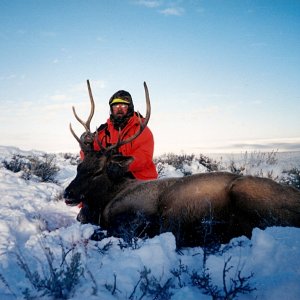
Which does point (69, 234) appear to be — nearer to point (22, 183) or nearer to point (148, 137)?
point (148, 137)

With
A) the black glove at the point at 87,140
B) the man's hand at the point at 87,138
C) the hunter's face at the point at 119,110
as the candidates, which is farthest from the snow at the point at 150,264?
the hunter's face at the point at 119,110

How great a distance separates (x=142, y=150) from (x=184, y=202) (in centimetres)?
301

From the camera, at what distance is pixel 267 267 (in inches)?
97.0

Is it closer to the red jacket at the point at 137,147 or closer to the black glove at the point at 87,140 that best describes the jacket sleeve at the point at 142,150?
the red jacket at the point at 137,147

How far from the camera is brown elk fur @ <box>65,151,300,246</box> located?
403 cm

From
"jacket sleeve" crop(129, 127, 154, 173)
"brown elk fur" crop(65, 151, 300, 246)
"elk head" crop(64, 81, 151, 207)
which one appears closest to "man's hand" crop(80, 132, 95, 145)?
"elk head" crop(64, 81, 151, 207)

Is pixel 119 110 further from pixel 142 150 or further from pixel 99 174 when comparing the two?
pixel 99 174

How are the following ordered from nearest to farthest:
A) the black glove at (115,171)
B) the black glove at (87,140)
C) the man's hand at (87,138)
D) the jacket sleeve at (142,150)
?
the black glove at (115,171) → the black glove at (87,140) → the man's hand at (87,138) → the jacket sleeve at (142,150)

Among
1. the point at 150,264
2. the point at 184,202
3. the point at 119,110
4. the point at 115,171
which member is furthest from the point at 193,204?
the point at 119,110

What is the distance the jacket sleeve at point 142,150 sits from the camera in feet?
23.4

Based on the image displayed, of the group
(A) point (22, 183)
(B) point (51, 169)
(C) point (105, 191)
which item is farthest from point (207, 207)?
(B) point (51, 169)

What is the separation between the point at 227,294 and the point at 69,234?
214 cm

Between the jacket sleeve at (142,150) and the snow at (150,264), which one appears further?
the jacket sleeve at (142,150)

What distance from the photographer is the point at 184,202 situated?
452 centimetres
